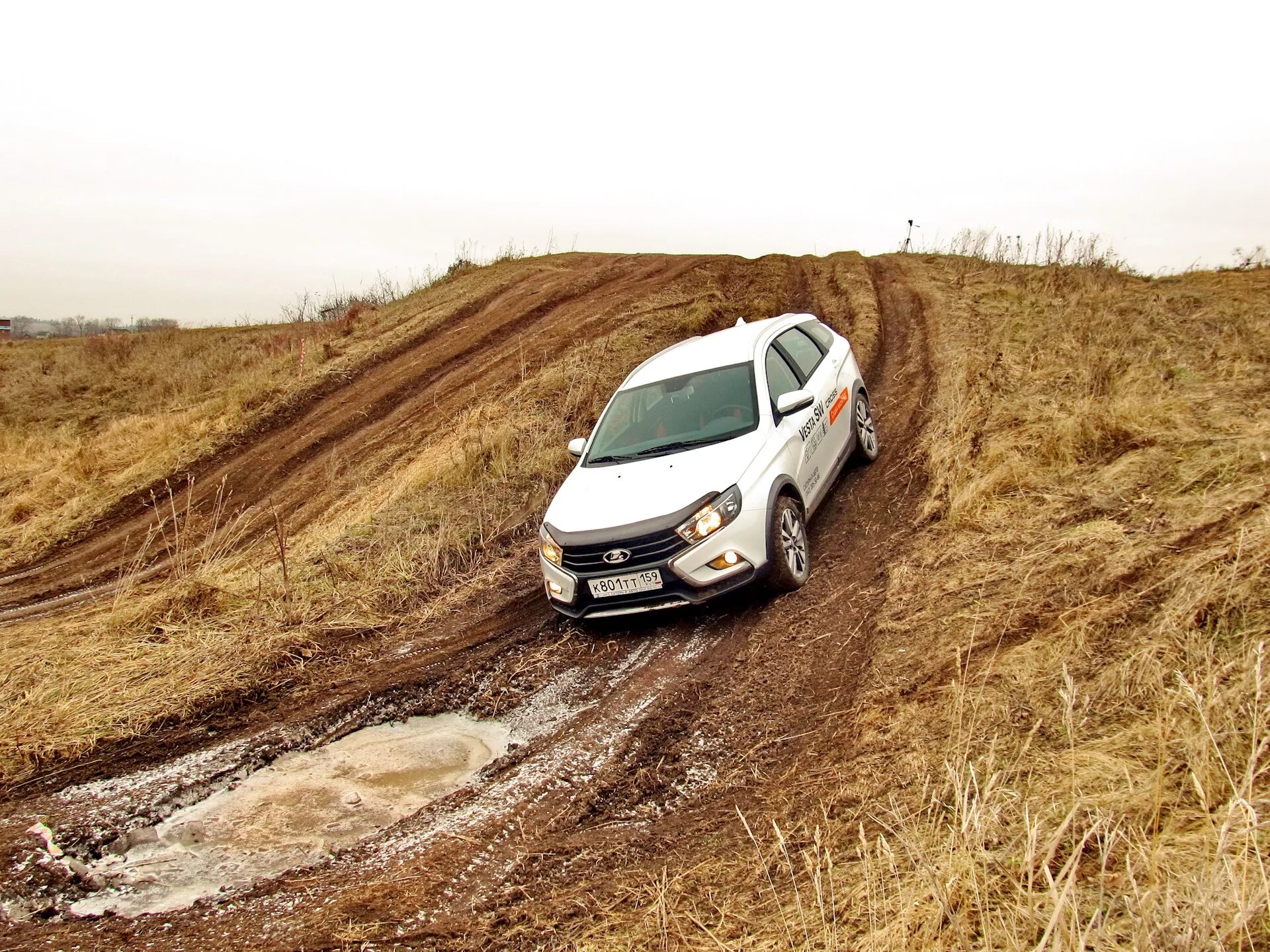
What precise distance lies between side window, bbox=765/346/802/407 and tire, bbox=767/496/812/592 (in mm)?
1043

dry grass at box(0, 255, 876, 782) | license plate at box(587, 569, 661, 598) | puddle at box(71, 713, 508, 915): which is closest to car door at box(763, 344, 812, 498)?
license plate at box(587, 569, 661, 598)

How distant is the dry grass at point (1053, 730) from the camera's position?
2.41 metres

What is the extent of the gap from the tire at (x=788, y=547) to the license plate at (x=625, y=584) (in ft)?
2.88

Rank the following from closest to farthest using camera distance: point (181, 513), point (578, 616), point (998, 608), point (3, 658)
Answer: point (998, 608) < point (578, 616) < point (3, 658) < point (181, 513)

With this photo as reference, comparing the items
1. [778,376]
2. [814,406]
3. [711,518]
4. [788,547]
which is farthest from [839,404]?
[711,518]

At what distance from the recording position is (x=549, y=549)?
241 inches

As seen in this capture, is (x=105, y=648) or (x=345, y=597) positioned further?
(x=345, y=597)

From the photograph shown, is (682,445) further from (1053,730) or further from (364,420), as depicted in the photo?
(364,420)

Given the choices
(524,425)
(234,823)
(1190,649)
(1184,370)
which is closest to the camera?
(1190,649)

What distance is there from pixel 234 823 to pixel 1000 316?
467 inches

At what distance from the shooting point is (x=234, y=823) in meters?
4.23

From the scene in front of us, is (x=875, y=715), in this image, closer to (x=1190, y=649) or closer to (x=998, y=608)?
(x=998, y=608)

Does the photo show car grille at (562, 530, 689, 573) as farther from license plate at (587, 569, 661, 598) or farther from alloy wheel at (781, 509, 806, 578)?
alloy wheel at (781, 509, 806, 578)

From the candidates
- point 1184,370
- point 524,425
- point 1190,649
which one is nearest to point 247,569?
point 524,425
